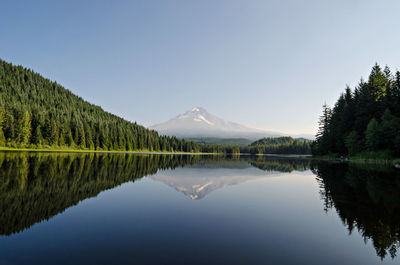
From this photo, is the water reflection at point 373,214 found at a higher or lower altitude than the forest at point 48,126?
lower

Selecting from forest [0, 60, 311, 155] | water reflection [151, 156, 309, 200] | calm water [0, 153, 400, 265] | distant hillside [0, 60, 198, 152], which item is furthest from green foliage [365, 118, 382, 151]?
distant hillside [0, 60, 198, 152]

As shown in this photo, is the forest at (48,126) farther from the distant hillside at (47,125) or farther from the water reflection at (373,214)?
the water reflection at (373,214)

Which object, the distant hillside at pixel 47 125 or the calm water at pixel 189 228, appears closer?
the calm water at pixel 189 228

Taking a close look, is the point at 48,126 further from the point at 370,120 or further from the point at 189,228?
the point at 370,120

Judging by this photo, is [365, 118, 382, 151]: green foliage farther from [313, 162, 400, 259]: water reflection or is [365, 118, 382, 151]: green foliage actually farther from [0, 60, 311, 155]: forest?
[0, 60, 311, 155]: forest

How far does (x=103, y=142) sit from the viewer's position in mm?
133250

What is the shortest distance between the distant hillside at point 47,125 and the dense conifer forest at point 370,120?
112565mm

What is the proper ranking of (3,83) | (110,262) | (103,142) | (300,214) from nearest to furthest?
(110,262) < (300,214) < (103,142) < (3,83)

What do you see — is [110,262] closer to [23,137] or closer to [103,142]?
[23,137]

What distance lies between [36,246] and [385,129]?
71.2 meters

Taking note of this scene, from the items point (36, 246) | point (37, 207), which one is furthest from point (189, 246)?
point (37, 207)

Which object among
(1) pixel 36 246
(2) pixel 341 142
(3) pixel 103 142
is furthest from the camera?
(3) pixel 103 142

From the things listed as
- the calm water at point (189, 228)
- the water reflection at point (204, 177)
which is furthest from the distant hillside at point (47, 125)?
the calm water at point (189, 228)

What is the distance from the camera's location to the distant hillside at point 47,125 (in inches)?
3425
